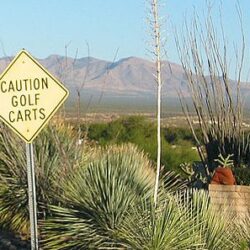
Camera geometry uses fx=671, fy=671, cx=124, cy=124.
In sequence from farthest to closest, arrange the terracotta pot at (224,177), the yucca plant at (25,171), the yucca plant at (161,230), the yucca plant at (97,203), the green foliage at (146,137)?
the green foliage at (146,137)
the yucca plant at (25,171)
the terracotta pot at (224,177)
the yucca plant at (97,203)
the yucca plant at (161,230)

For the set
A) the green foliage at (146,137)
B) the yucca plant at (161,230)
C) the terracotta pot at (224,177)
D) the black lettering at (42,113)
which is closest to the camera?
the yucca plant at (161,230)

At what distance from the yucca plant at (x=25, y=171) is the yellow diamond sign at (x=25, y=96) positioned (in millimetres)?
2811

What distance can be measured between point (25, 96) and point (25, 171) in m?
4.29

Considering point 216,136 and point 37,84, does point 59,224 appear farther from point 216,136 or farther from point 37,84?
point 216,136

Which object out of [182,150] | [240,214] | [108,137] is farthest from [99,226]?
[108,137]

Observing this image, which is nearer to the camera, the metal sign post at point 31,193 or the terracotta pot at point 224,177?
the metal sign post at point 31,193

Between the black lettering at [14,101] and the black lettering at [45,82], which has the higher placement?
the black lettering at [45,82]

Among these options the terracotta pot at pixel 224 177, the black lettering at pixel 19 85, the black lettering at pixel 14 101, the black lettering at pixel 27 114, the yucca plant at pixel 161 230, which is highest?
the black lettering at pixel 19 85

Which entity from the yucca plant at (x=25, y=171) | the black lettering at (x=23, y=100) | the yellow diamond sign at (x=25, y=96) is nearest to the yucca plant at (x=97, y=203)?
the yucca plant at (x=25, y=171)

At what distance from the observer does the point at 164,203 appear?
Result: 854 cm

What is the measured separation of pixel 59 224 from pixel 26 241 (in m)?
2.23

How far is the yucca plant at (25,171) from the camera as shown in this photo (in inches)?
448

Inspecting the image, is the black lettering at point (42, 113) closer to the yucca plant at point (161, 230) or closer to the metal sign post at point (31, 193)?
the metal sign post at point (31, 193)

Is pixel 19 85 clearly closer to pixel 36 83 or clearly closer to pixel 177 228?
pixel 36 83
